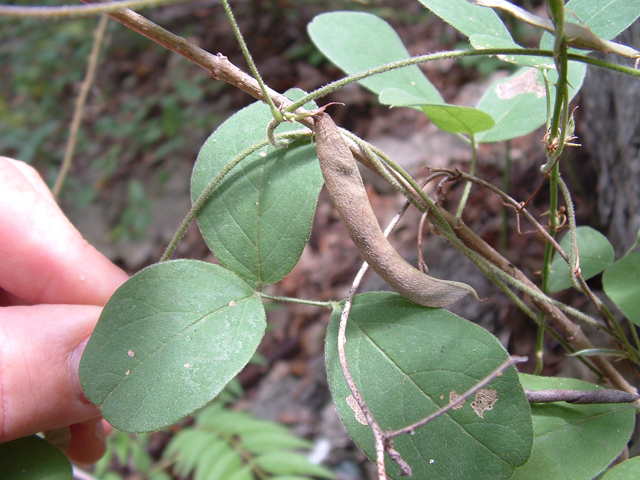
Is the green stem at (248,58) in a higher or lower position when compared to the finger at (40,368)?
higher

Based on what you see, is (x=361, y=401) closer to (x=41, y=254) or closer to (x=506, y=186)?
(x=41, y=254)

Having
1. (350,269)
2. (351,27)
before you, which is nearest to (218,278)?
(351,27)

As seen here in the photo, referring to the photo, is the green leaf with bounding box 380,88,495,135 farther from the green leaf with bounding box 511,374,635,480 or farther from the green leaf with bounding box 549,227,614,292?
the green leaf with bounding box 511,374,635,480

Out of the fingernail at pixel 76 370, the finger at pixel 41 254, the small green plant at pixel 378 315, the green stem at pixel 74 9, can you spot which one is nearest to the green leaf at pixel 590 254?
the small green plant at pixel 378 315

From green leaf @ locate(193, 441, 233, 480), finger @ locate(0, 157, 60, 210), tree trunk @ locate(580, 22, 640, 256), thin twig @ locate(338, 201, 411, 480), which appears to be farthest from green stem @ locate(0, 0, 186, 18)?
green leaf @ locate(193, 441, 233, 480)

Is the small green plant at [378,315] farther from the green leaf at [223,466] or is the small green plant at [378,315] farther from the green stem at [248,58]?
the green leaf at [223,466]
